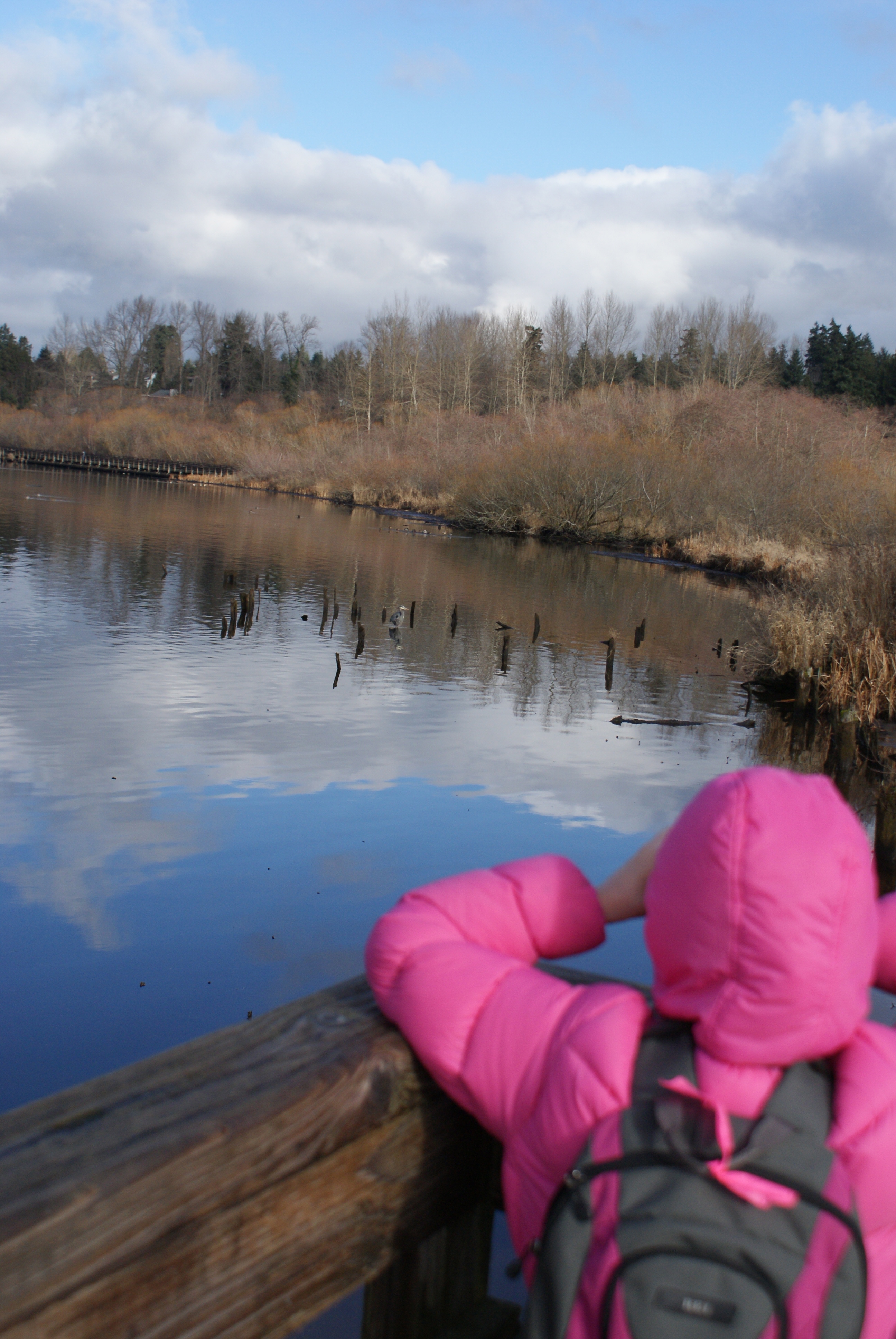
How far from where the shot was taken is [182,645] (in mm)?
13266

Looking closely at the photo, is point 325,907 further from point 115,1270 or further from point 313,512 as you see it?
point 313,512

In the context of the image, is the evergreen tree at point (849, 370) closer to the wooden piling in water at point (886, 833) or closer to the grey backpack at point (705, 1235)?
the wooden piling in water at point (886, 833)

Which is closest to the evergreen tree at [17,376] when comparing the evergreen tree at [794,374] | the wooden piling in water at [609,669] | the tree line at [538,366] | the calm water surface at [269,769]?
the tree line at [538,366]

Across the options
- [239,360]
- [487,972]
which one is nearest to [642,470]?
[487,972]

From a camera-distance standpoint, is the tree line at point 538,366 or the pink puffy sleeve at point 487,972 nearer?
the pink puffy sleeve at point 487,972

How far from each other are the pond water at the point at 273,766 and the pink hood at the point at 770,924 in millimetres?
3504

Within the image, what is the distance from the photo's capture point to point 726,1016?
4.06 feet

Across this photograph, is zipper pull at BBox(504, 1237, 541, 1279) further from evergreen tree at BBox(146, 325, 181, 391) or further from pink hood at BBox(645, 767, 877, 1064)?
evergreen tree at BBox(146, 325, 181, 391)

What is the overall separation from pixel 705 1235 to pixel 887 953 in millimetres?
591

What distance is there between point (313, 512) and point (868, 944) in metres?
42.8

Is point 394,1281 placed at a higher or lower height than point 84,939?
higher

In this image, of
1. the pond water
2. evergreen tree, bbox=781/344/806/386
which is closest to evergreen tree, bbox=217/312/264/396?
evergreen tree, bbox=781/344/806/386

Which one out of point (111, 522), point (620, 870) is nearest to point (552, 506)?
point (111, 522)

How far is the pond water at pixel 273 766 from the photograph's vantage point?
5082 mm
